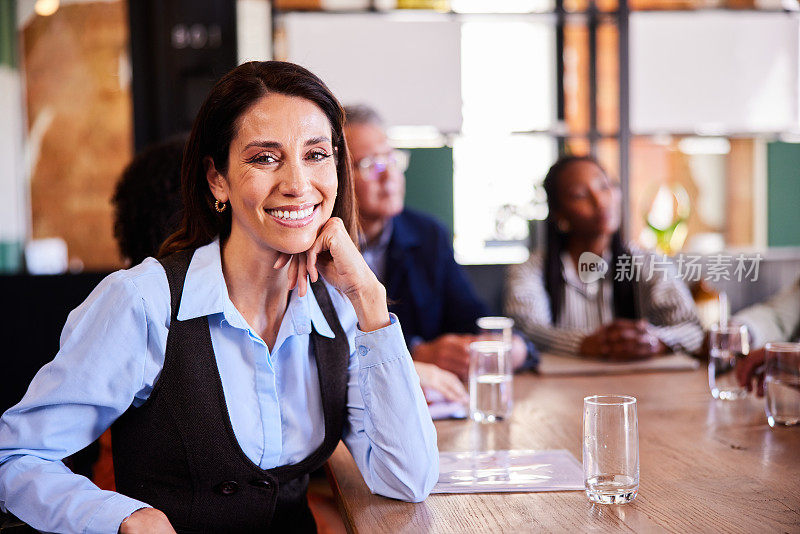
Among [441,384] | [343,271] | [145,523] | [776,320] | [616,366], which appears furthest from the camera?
[776,320]

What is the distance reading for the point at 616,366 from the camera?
7.16 ft

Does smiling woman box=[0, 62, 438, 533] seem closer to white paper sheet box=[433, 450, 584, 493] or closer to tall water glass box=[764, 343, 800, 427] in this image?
white paper sheet box=[433, 450, 584, 493]

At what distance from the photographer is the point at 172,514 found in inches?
52.5

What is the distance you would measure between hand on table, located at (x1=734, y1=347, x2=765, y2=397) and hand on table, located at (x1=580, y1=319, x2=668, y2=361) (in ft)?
1.33

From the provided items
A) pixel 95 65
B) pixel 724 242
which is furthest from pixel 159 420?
pixel 724 242

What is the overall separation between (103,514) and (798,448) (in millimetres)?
1100

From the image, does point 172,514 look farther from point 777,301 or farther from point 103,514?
point 777,301

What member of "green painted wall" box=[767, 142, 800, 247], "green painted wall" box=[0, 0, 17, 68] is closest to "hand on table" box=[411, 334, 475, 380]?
"green painted wall" box=[767, 142, 800, 247]

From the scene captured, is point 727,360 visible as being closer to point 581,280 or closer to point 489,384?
point 489,384

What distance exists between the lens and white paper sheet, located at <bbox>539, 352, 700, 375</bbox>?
7.07 ft

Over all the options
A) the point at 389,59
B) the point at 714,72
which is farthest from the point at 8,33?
the point at 714,72

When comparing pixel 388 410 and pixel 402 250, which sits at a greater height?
pixel 402 250

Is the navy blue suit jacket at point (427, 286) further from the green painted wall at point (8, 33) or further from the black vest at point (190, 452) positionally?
the green painted wall at point (8, 33)

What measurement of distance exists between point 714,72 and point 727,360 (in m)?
2.26
